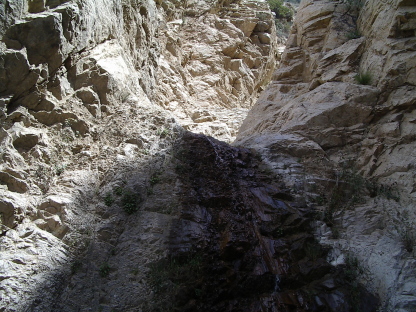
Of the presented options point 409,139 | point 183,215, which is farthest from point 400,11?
point 183,215

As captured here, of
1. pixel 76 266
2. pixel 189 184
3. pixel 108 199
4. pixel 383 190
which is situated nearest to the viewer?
pixel 76 266

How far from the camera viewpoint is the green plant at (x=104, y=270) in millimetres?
6594

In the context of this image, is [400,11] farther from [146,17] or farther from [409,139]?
[146,17]

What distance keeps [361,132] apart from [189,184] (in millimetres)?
5212

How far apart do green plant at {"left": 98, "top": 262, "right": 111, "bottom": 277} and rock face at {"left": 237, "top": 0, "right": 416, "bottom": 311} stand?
196 inches

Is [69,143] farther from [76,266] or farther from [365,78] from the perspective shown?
[365,78]

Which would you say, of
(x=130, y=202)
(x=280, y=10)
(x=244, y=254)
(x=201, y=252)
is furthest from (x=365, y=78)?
(x=280, y=10)

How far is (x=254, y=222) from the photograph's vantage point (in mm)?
8039

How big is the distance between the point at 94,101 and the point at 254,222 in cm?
567

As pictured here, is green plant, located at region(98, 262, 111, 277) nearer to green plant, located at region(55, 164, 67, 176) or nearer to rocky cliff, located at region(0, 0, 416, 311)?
rocky cliff, located at region(0, 0, 416, 311)

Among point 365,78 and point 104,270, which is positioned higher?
point 365,78

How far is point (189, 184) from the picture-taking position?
8750mm

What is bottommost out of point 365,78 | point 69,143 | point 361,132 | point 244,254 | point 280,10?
point 244,254

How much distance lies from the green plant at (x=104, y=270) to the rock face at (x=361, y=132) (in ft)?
16.4
